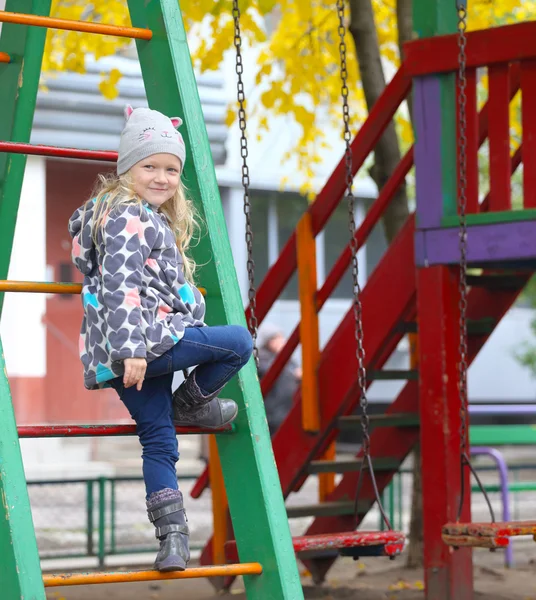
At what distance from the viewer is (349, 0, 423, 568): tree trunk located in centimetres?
798

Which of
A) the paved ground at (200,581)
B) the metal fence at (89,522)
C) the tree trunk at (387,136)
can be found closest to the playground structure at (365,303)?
the paved ground at (200,581)

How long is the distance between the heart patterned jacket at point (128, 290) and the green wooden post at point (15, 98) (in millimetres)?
760

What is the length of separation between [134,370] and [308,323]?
3.28 meters

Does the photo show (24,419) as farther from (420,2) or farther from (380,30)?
(420,2)

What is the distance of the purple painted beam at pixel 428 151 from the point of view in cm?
563

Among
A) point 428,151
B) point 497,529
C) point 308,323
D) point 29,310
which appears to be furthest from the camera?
point 29,310

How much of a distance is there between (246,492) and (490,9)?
7273 mm

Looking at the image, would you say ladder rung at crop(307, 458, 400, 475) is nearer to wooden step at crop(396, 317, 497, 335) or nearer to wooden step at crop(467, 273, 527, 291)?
wooden step at crop(396, 317, 497, 335)

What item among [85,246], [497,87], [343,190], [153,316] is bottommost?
[153,316]

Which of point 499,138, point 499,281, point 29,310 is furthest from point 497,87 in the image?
point 29,310

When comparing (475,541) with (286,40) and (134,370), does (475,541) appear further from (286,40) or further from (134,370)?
(286,40)

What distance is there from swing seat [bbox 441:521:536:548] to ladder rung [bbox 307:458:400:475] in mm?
1904

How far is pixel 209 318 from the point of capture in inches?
139

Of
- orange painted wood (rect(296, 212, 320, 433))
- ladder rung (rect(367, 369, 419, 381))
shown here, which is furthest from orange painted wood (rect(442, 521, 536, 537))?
ladder rung (rect(367, 369, 419, 381))
